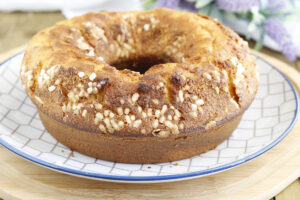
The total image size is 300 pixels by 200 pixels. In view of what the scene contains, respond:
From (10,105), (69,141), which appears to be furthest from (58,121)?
(10,105)

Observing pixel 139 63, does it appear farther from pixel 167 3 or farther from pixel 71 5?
pixel 71 5

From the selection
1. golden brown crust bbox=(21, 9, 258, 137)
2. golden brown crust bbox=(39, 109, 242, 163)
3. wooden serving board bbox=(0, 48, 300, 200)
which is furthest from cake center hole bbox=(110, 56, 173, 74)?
wooden serving board bbox=(0, 48, 300, 200)

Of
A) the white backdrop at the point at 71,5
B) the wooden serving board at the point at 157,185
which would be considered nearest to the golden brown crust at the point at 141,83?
the wooden serving board at the point at 157,185

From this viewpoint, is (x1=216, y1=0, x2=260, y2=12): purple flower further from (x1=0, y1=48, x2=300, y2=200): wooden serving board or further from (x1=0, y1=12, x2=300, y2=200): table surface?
(x1=0, y1=48, x2=300, y2=200): wooden serving board

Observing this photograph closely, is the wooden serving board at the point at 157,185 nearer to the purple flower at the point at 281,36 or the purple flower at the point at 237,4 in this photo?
the purple flower at the point at 281,36

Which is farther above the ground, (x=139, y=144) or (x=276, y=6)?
(x=276, y=6)

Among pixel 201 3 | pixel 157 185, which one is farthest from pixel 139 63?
pixel 201 3
